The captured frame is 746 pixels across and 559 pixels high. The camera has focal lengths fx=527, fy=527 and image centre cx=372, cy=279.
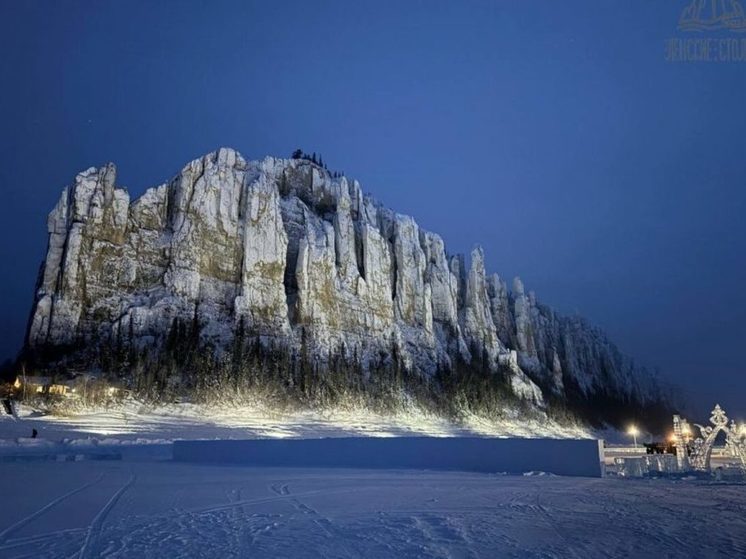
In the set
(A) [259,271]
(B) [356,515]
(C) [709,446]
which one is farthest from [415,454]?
(A) [259,271]

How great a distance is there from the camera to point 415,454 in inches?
880

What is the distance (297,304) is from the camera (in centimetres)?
7138

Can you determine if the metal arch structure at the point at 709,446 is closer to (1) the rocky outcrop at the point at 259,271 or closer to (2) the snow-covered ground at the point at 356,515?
(2) the snow-covered ground at the point at 356,515

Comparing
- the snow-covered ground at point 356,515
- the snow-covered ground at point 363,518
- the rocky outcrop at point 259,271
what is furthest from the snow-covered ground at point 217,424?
the snow-covered ground at point 363,518

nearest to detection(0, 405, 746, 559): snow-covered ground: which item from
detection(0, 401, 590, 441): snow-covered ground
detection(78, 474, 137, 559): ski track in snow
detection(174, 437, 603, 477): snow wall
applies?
detection(78, 474, 137, 559): ski track in snow

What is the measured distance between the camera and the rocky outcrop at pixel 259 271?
5831cm

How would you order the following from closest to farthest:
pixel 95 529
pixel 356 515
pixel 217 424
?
pixel 95 529 → pixel 356 515 → pixel 217 424

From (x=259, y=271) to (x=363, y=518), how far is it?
60.4 m

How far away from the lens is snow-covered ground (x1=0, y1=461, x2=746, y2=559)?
6961mm

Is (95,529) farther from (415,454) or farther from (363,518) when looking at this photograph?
(415,454)

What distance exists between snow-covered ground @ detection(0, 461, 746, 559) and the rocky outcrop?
47.6 m

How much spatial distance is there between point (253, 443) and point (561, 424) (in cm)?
7789

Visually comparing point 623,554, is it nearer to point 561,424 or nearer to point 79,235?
point 79,235

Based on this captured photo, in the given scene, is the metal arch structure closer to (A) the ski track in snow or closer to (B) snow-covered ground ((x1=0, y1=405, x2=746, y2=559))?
(B) snow-covered ground ((x1=0, y1=405, x2=746, y2=559))
